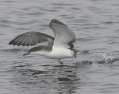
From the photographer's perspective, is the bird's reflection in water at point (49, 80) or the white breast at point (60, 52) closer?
the bird's reflection in water at point (49, 80)

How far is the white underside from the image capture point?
15.0 metres

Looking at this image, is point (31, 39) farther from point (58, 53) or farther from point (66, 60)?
point (66, 60)

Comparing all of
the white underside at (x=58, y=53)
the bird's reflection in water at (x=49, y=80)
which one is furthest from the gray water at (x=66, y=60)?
the white underside at (x=58, y=53)

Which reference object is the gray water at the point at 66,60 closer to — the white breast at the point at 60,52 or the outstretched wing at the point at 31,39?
the white breast at the point at 60,52

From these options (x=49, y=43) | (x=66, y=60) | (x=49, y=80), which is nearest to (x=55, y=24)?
(x=49, y=80)

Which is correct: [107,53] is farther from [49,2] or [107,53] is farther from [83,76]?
[49,2]

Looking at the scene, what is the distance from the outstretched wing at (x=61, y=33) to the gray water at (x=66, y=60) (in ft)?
2.45

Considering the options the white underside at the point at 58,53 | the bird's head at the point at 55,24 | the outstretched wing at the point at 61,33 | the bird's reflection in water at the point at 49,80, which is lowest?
the bird's reflection in water at the point at 49,80

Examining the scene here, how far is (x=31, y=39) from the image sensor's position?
1535cm

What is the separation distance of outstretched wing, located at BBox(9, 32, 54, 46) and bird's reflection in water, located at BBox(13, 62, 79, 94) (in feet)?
2.05

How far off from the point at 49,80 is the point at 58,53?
3.78 ft

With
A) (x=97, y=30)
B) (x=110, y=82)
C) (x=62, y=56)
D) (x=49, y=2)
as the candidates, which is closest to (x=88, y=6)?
(x=49, y=2)

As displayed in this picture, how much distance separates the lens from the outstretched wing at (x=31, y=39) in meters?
15.2

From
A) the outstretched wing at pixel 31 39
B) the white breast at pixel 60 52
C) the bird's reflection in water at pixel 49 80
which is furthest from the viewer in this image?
the outstretched wing at pixel 31 39
